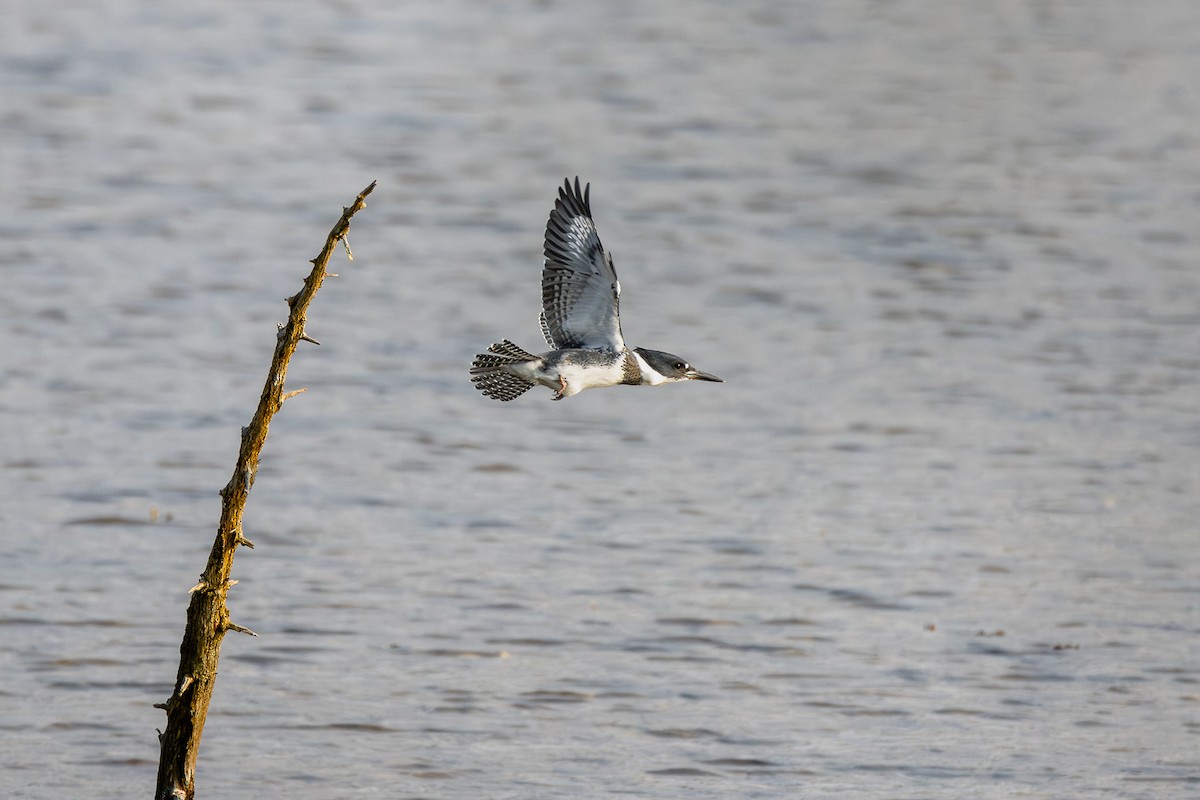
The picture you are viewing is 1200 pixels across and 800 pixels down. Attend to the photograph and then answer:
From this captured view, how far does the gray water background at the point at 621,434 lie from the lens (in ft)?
32.0

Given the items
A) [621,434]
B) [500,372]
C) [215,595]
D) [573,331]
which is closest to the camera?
[215,595]

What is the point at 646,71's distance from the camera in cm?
2411

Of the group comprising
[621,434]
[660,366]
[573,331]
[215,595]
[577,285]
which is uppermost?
[577,285]

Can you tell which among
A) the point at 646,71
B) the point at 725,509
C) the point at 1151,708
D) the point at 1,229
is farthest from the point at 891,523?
the point at 646,71

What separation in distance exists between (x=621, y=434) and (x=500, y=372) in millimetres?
5780

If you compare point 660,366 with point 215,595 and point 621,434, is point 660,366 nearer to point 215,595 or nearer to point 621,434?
point 215,595

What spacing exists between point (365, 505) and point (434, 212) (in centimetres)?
684

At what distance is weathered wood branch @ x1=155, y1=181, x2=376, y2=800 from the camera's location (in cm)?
648

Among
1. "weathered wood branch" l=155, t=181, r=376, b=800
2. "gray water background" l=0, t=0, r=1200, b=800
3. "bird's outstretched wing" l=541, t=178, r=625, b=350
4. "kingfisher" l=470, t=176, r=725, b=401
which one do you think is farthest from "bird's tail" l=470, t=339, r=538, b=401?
"gray water background" l=0, t=0, r=1200, b=800

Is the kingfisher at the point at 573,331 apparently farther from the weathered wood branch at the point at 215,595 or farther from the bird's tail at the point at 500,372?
the weathered wood branch at the point at 215,595

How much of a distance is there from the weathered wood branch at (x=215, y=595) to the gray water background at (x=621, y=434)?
2.12 metres

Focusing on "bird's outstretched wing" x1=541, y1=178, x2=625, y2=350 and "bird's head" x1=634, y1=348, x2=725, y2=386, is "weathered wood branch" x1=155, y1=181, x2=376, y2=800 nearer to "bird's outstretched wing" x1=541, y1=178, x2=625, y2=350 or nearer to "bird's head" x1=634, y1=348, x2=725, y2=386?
"bird's outstretched wing" x1=541, y1=178, x2=625, y2=350

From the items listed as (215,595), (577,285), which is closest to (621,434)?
(577,285)

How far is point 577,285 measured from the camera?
8.05 meters
